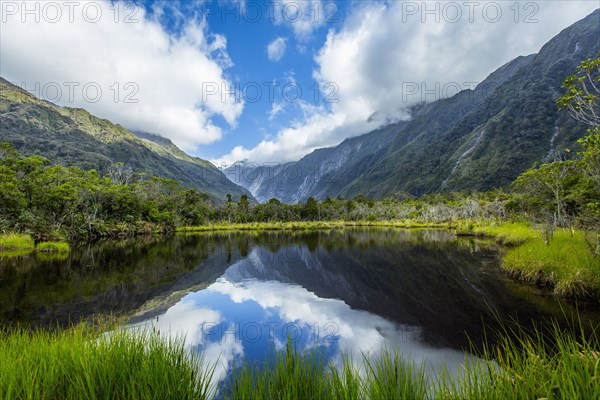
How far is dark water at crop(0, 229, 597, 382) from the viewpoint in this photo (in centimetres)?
934

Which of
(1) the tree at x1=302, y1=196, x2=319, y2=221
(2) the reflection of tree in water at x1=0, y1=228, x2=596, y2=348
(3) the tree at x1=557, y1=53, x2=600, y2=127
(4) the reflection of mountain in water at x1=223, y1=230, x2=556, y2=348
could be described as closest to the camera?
(3) the tree at x1=557, y1=53, x2=600, y2=127

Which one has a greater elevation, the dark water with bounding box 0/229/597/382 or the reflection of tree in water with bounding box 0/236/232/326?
the reflection of tree in water with bounding box 0/236/232/326

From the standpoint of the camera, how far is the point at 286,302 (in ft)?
46.8

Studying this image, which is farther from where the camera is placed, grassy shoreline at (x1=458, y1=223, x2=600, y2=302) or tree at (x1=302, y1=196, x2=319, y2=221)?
tree at (x1=302, y1=196, x2=319, y2=221)

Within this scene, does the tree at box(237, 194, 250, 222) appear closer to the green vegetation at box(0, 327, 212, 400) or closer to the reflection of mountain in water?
the reflection of mountain in water

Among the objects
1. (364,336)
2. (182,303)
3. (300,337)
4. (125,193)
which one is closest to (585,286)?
(364,336)

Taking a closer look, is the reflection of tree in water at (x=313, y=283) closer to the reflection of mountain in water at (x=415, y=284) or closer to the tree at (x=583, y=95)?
the reflection of mountain in water at (x=415, y=284)

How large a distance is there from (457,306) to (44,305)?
17.4 metres

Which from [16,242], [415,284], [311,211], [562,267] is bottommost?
[415,284]

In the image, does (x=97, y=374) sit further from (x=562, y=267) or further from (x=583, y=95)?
(x=562, y=267)

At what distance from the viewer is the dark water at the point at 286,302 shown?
934cm

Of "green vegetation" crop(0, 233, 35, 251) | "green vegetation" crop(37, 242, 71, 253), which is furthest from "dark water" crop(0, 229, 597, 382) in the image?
"green vegetation" crop(37, 242, 71, 253)

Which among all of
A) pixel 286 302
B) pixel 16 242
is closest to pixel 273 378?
pixel 286 302

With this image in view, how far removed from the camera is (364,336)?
31.5 feet
